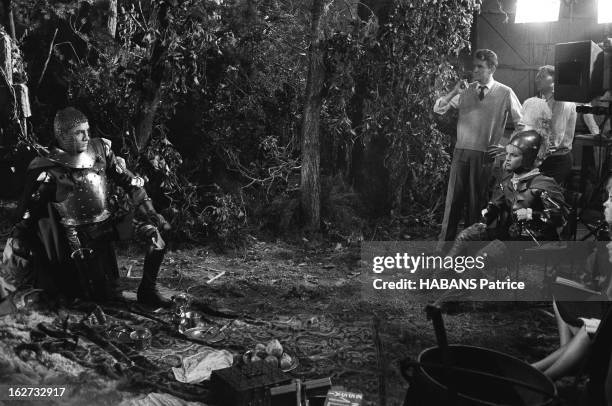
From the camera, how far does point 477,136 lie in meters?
5.88

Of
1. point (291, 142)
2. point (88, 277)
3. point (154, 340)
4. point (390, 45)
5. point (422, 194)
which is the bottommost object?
point (154, 340)

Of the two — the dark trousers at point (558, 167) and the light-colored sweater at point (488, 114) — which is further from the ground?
the light-colored sweater at point (488, 114)

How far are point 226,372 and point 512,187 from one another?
3.03 metres

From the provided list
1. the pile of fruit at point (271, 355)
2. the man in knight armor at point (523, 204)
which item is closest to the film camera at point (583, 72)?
the man in knight armor at point (523, 204)

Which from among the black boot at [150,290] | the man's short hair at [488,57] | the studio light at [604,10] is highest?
the studio light at [604,10]

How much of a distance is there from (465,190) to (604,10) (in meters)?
2.03

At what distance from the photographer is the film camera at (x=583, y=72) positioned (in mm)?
4895

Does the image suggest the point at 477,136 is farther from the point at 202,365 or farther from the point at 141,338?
the point at 141,338

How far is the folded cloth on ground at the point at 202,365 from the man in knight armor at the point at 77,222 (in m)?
0.94

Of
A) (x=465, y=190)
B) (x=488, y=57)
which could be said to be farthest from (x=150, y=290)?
(x=488, y=57)

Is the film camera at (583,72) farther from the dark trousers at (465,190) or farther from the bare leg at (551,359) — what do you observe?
the bare leg at (551,359)

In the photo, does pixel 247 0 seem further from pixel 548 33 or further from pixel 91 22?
pixel 548 33

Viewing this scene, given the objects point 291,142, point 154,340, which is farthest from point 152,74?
point 154,340

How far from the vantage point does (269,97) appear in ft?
21.7
